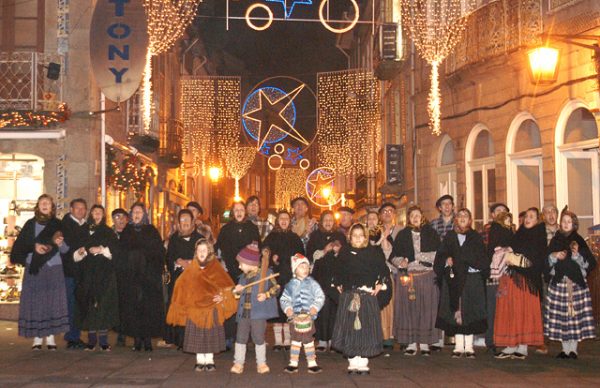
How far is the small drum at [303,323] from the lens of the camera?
10062 millimetres

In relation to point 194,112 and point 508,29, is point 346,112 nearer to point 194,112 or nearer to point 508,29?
point 194,112

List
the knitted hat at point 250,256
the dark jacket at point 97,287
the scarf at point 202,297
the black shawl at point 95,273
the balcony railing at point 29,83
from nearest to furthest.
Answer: the scarf at point 202,297 → the knitted hat at point 250,256 → the dark jacket at point 97,287 → the black shawl at point 95,273 → the balcony railing at point 29,83

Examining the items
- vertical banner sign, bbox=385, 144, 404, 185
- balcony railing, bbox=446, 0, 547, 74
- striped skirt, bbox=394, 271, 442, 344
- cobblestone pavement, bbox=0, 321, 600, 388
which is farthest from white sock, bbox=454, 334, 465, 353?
vertical banner sign, bbox=385, 144, 404, 185

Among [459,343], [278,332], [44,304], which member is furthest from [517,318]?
[44,304]

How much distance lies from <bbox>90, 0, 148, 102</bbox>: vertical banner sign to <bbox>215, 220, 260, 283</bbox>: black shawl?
5.38m

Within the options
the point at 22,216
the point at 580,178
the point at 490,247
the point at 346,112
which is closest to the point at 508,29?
the point at 580,178

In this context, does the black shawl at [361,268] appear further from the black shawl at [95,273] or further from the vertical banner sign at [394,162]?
the vertical banner sign at [394,162]

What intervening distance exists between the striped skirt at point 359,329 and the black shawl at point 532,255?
235 cm

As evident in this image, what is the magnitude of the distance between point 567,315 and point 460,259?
5.34ft

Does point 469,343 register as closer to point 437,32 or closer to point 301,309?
point 301,309

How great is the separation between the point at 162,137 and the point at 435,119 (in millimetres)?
11454

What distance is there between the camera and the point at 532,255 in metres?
11.7

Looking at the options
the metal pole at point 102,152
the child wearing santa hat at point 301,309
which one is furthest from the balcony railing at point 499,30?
the child wearing santa hat at point 301,309

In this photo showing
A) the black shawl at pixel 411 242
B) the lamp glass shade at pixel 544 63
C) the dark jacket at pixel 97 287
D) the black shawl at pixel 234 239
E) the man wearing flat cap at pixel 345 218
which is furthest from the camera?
the lamp glass shade at pixel 544 63
